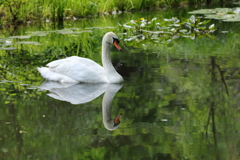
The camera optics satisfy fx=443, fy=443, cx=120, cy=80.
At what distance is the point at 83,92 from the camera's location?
6.36 metres

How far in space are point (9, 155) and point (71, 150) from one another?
55cm

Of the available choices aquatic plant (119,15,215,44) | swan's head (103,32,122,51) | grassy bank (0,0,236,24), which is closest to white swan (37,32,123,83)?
swan's head (103,32,122,51)

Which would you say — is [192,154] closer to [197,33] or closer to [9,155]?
[9,155]

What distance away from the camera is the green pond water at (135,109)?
3.99 m

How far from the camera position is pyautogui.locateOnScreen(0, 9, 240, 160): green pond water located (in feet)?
13.1

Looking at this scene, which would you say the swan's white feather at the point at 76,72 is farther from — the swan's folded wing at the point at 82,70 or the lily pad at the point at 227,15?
the lily pad at the point at 227,15

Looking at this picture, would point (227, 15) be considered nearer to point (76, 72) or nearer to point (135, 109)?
point (76, 72)

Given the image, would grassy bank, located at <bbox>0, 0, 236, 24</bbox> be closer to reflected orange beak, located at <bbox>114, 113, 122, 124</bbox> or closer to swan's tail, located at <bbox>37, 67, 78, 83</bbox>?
swan's tail, located at <bbox>37, 67, 78, 83</bbox>

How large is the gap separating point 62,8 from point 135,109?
11.7m

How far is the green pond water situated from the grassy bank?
251 inches

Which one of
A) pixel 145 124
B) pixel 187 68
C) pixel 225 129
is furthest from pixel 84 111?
pixel 187 68

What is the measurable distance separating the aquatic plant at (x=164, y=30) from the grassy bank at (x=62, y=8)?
4.32 m

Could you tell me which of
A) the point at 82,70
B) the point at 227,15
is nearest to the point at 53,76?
the point at 82,70

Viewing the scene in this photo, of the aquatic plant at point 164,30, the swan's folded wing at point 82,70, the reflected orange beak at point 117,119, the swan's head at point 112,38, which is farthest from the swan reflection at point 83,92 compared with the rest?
the aquatic plant at point 164,30
